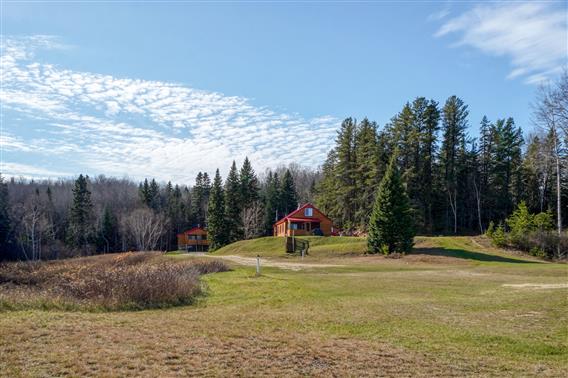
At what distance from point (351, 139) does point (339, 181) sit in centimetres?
647

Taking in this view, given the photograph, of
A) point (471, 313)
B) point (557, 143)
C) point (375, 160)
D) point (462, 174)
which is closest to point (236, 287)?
point (471, 313)

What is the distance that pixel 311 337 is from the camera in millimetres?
9297

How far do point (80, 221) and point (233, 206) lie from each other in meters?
26.1

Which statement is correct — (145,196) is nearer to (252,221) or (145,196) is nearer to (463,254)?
(252,221)

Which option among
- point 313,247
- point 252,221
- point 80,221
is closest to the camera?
point 313,247

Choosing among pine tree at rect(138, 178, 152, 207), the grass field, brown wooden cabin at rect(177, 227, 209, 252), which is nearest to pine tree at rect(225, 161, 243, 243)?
brown wooden cabin at rect(177, 227, 209, 252)

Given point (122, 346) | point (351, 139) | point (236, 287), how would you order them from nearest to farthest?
point (122, 346) < point (236, 287) < point (351, 139)

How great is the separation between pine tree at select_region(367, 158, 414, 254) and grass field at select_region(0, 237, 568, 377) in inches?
945

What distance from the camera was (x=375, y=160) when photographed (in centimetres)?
5850

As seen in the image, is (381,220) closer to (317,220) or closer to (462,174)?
(317,220)

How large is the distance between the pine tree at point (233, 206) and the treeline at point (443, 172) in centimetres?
1528

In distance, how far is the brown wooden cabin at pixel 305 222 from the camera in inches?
2386

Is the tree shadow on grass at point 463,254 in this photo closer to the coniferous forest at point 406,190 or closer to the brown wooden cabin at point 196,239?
the coniferous forest at point 406,190

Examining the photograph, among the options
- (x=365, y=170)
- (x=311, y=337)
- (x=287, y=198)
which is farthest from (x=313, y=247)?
(x=311, y=337)
